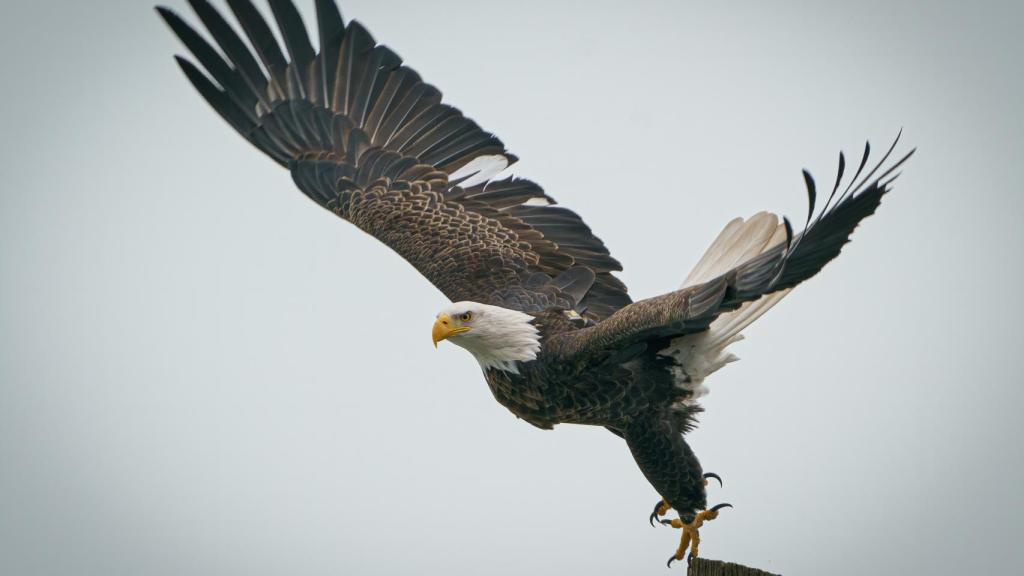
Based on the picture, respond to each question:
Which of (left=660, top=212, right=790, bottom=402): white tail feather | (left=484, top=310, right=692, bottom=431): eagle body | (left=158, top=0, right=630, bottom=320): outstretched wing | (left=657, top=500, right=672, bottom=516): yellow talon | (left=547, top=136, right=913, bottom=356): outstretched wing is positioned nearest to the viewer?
(left=547, top=136, right=913, bottom=356): outstretched wing

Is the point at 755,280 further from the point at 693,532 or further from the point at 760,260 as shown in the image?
the point at 693,532

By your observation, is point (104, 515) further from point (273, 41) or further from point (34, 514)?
point (273, 41)

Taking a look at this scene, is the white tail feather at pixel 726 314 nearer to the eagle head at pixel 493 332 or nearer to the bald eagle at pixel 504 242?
the bald eagle at pixel 504 242

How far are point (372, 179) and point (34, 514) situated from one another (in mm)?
71525

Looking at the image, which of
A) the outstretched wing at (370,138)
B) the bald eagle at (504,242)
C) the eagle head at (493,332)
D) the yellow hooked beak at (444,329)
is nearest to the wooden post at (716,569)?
the bald eagle at (504,242)

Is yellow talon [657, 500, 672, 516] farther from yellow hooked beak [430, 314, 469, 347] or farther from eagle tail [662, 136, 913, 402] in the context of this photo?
yellow hooked beak [430, 314, 469, 347]

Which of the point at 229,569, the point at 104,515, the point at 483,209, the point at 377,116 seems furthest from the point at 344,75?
the point at 104,515

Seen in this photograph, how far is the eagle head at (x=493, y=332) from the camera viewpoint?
680 centimetres

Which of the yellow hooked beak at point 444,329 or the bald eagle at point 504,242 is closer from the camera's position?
the bald eagle at point 504,242

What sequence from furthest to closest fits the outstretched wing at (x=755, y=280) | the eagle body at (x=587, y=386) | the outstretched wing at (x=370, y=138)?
1. the outstretched wing at (x=370, y=138)
2. the eagle body at (x=587, y=386)
3. the outstretched wing at (x=755, y=280)

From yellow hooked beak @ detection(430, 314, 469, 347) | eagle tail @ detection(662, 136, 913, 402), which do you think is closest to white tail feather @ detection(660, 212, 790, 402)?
eagle tail @ detection(662, 136, 913, 402)

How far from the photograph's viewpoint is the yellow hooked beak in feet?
22.2

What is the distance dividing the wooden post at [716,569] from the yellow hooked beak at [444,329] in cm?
173

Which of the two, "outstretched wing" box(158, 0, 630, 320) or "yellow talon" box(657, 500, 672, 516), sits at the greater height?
"outstretched wing" box(158, 0, 630, 320)
